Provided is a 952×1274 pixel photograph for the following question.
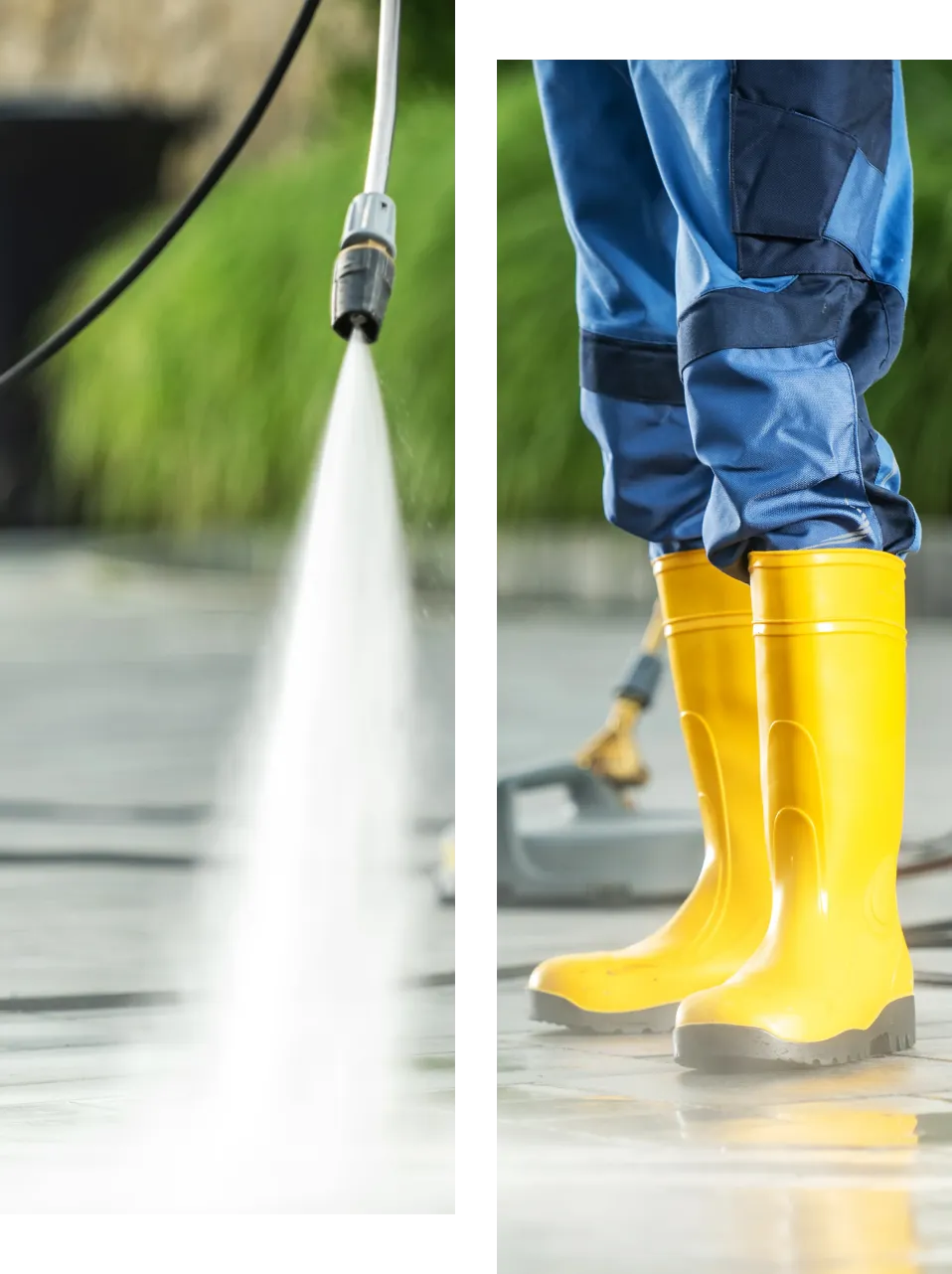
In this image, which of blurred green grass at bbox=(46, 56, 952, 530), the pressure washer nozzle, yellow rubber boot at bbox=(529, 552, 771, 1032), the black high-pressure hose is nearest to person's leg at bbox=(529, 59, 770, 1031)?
yellow rubber boot at bbox=(529, 552, 771, 1032)

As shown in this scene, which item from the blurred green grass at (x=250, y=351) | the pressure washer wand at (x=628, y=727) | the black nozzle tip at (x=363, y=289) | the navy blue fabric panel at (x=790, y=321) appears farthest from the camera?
the blurred green grass at (x=250, y=351)

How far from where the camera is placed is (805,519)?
116 cm

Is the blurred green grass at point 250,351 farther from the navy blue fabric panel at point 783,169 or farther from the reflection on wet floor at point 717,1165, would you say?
the reflection on wet floor at point 717,1165

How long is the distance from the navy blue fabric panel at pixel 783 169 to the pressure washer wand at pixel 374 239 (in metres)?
0.27

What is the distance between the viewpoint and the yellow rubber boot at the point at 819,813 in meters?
1.17

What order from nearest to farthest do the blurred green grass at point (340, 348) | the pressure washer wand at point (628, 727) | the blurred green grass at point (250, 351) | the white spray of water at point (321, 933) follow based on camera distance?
the white spray of water at point (321, 933) → the pressure washer wand at point (628, 727) → the blurred green grass at point (340, 348) → the blurred green grass at point (250, 351)

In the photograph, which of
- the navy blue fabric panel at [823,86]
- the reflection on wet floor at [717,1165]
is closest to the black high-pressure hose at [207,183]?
the navy blue fabric panel at [823,86]

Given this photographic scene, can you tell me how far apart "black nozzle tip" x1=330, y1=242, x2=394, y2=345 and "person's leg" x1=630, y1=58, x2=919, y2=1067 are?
317mm

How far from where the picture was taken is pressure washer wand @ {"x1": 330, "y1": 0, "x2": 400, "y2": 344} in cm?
88

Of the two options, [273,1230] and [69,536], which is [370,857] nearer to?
[273,1230]

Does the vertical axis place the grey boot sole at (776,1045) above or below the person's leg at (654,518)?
below

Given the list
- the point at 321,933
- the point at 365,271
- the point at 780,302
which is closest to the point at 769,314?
the point at 780,302

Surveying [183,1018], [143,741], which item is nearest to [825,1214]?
[183,1018]

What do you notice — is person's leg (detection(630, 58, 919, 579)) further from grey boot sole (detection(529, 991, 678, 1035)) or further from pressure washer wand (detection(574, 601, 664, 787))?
pressure washer wand (detection(574, 601, 664, 787))
